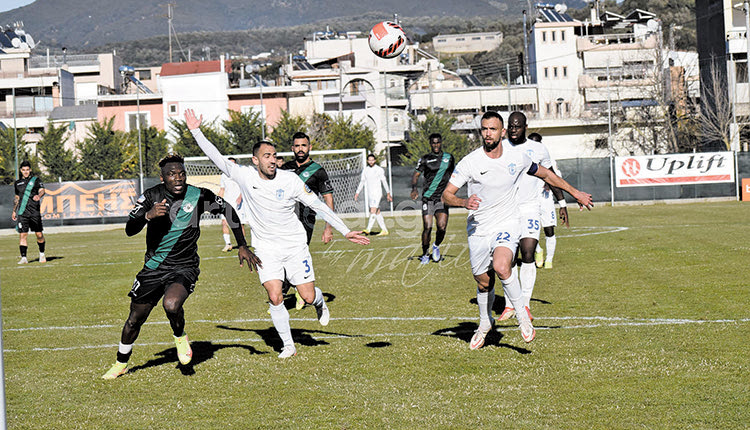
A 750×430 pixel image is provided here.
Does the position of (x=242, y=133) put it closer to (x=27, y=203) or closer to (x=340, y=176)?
(x=340, y=176)

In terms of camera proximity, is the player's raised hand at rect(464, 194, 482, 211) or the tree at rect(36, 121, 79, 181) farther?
the tree at rect(36, 121, 79, 181)

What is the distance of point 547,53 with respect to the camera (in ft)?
287

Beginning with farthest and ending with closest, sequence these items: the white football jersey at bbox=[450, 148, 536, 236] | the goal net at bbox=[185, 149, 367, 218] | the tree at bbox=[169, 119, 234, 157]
Result: the tree at bbox=[169, 119, 234, 157], the goal net at bbox=[185, 149, 367, 218], the white football jersey at bbox=[450, 148, 536, 236]

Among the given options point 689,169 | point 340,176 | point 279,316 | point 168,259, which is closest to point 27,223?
point 168,259

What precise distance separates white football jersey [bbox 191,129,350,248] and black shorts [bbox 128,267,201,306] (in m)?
1.01

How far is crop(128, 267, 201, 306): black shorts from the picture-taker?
7613 millimetres

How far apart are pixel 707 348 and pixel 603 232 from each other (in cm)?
1502

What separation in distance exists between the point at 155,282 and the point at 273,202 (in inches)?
59.1

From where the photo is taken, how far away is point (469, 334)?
908 centimetres

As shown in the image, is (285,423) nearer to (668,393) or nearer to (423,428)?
(423,428)

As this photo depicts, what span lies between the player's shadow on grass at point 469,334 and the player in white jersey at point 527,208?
1.63 ft

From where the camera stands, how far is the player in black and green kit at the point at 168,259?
299 inches

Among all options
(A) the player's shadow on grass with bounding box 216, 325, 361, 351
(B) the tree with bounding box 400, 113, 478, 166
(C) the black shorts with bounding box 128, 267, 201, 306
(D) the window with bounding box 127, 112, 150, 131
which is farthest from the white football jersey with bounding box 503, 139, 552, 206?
(D) the window with bounding box 127, 112, 150, 131

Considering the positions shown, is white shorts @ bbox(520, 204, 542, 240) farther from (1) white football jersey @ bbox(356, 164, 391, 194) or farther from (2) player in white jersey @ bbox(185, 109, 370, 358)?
(1) white football jersey @ bbox(356, 164, 391, 194)
